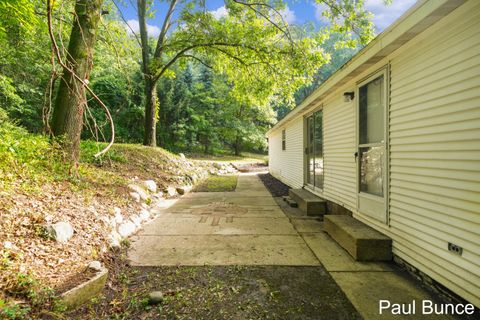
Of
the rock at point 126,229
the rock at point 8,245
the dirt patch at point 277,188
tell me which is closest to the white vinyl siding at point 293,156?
the dirt patch at point 277,188

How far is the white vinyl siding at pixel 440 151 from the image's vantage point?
1.89m

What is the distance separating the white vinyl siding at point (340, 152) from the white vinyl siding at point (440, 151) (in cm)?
Answer: 111

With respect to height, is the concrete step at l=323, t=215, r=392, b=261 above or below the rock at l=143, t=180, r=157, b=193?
below

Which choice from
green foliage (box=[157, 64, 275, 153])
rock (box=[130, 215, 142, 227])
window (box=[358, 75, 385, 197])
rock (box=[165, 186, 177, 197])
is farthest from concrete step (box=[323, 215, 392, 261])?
green foliage (box=[157, 64, 275, 153])

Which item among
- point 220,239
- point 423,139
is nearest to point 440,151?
point 423,139

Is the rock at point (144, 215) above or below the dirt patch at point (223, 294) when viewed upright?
above

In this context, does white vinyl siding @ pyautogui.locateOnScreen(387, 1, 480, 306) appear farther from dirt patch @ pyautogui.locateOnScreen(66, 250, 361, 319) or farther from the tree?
the tree

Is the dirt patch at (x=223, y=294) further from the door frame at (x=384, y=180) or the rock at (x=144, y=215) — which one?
the rock at (x=144, y=215)

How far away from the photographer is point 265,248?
3188mm

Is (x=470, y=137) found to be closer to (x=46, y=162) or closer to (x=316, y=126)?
(x=316, y=126)

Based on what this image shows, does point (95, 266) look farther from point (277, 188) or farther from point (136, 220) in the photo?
point (277, 188)

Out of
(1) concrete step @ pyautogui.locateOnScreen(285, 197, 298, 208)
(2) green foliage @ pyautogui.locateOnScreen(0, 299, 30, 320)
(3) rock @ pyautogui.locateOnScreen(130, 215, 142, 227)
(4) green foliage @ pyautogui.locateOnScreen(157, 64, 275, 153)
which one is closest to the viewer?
(2) green foliage @ pyautogui.locateOnScreen(0, 299, 30, 320)

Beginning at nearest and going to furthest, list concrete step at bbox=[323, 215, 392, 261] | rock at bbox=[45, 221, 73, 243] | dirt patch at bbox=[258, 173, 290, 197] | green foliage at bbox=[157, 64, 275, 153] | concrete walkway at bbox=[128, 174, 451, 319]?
concrete walkway at bbox=[128, 174, 451, 319], rock at bbox=[45, 221, 73, 243], concrete step at bbox=[323, 215, 392, 261], dirt patch at bbox=[258, 173, 290, 197], green foliage at bbox=[157, 64, 275, 153]

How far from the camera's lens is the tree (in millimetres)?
6973
